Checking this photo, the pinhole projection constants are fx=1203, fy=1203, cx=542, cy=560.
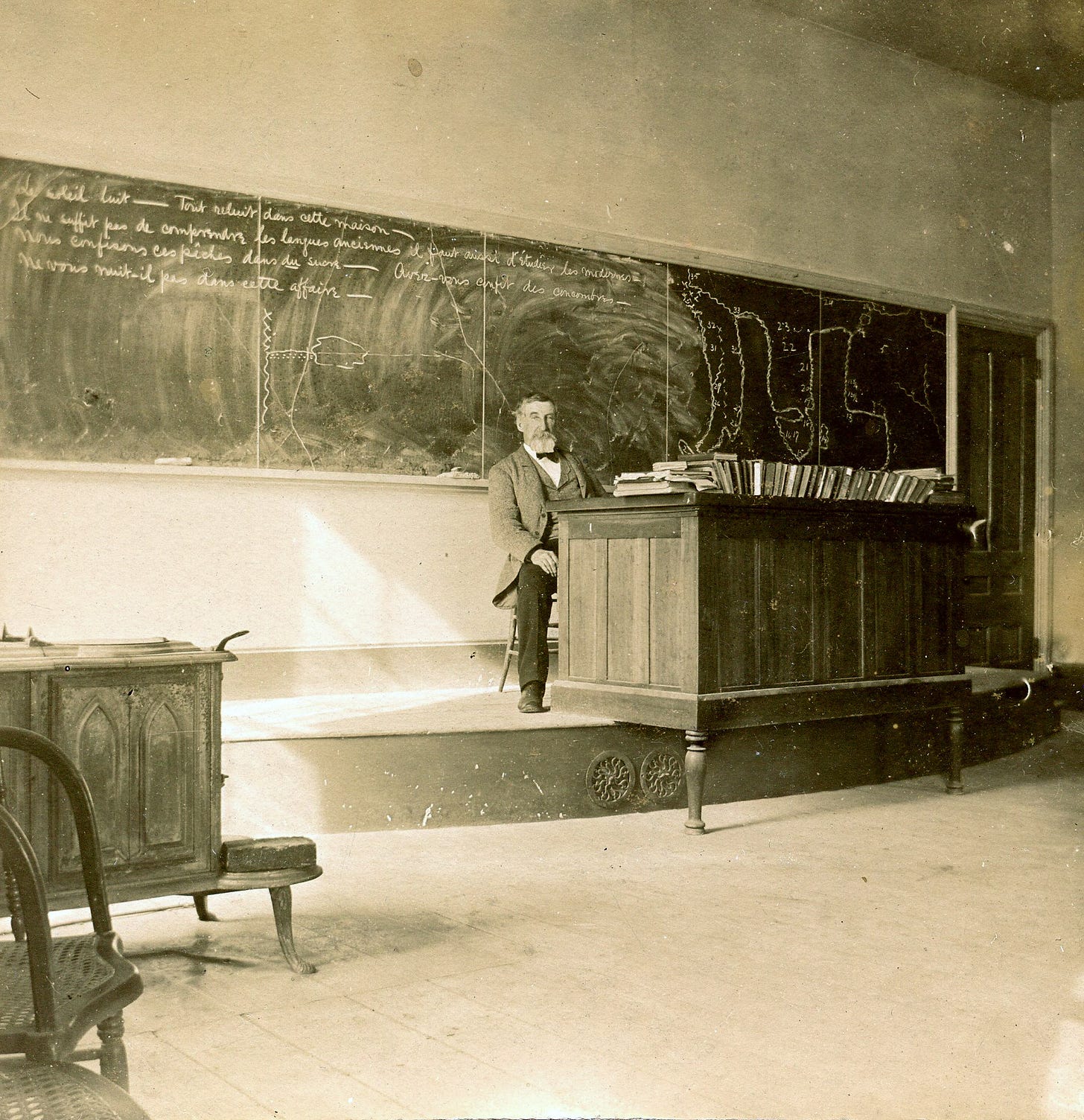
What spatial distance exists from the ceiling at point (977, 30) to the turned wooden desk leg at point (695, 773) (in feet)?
14.5

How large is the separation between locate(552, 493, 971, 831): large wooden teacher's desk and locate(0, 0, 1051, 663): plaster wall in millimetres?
1230

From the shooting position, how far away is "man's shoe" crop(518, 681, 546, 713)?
15.5ft

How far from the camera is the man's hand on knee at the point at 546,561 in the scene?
15.8 ft

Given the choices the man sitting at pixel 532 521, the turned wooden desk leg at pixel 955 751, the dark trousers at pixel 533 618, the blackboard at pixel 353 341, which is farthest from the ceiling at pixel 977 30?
the dark trousers at pixel 533 618

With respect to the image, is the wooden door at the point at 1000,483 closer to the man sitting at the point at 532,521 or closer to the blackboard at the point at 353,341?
the blackboard at the point at 353,341

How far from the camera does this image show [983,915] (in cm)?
328

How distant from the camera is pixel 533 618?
189 inches

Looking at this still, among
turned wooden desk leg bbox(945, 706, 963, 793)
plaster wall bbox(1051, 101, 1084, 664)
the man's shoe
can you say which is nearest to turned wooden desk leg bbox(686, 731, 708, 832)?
the man's shoe

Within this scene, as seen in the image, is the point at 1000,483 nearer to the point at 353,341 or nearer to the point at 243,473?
the point at 353,341

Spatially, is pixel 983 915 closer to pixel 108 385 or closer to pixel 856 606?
pixel 856 606

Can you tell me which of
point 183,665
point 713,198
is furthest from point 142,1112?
point 713,198

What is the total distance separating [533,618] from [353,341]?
152cm

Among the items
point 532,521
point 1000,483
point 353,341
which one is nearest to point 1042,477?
point 1000,483

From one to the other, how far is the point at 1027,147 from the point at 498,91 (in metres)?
4.33
